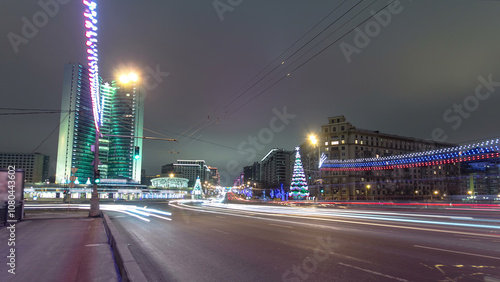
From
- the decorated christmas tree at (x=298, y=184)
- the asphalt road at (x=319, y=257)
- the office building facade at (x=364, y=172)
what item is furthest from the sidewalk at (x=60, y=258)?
the office building facade at (x=364, y=172)

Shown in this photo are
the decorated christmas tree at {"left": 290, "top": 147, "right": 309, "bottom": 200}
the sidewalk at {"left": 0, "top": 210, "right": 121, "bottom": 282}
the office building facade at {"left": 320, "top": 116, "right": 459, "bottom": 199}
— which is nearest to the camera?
the sidewalk at {"left": 0, "top": 210, "right": 121, "bottom": 282}

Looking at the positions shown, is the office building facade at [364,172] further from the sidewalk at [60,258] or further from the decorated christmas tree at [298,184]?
the sidewalk at [60,258]

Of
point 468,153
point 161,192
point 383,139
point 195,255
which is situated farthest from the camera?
point 161,192

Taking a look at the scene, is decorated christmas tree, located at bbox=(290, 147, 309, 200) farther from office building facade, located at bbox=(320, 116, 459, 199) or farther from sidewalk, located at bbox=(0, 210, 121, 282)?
sidewalk, located at bbox=(0, 210, 121, 282)

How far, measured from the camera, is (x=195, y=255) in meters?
9.20

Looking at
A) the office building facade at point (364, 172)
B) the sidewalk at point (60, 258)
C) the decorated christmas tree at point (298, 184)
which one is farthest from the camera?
the office building facade at point (364, 172)

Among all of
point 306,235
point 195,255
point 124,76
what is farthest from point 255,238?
point 124,76

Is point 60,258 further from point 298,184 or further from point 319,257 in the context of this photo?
point 298,184

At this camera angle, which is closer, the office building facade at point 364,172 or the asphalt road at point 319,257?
the asphalt road at point 319,257

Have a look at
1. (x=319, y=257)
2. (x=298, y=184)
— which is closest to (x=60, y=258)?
(x=319, y=257)

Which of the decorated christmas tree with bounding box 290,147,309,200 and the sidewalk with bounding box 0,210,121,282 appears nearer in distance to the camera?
the sidewalk with bounding box 0,210,121,282

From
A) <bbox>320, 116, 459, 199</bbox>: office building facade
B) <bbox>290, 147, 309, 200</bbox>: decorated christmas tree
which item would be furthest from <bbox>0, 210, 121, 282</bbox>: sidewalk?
<bbox>320, 116, 459, 199</bbox>: office building facade

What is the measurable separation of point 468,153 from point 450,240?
32.5 m

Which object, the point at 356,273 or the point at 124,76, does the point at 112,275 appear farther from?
the point at 124,76
